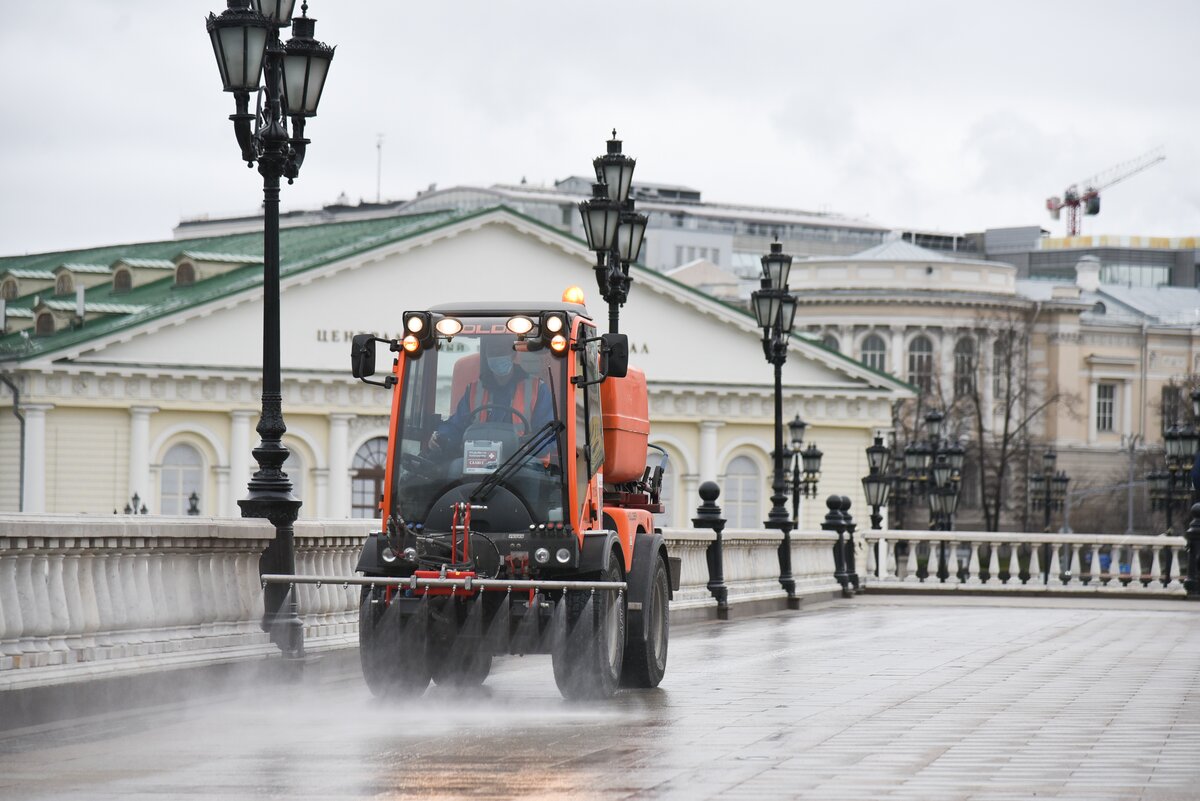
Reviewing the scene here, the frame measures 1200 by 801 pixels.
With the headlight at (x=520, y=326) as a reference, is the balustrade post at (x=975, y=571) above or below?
below

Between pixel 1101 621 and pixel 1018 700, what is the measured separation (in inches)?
597

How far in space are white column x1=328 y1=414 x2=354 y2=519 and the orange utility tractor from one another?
182ft

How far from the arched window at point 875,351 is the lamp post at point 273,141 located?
332 ft

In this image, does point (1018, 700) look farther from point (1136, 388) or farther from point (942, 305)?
point (1136, 388)

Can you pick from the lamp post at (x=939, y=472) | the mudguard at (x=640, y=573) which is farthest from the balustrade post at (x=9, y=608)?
the lamp post at (x=939, y=472)

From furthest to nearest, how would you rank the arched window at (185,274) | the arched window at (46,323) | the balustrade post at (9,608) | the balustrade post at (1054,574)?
the arched window at (185,274) → the arched window at (46,323) → the balustrade post at (1054,574) → the balustrade post at (9,608)

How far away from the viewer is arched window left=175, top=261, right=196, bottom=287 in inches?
3036

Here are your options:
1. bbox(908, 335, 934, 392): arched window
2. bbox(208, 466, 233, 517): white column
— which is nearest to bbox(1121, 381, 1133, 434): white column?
bbox(908, 335, 934, 392): arched window

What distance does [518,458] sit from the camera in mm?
15141

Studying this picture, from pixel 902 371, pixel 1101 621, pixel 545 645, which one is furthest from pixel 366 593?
pixel 902 371

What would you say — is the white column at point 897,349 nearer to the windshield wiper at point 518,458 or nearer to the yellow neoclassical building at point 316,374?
the yellow neoclassical building at point 316,374

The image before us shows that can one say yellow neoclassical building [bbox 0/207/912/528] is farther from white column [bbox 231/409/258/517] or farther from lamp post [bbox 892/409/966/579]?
lamp post [bbox 892/409/966/579]

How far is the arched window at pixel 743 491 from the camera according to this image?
76.1m

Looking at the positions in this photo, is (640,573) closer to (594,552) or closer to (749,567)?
(594,552)
